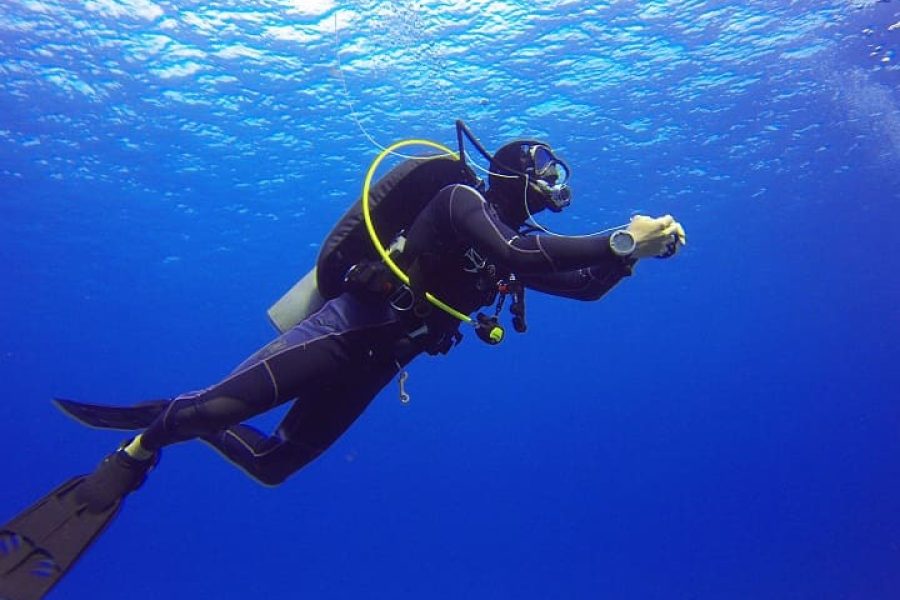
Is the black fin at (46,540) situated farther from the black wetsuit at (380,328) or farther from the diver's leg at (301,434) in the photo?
the diver's leg at (301,434)

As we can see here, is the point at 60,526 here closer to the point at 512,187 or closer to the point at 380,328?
the point at 380,328

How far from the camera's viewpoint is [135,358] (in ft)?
149

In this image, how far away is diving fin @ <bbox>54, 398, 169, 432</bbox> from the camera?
4.11m

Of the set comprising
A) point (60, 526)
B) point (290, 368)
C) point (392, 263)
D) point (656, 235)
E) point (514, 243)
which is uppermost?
point (656, 235)

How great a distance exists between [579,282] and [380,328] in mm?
1646

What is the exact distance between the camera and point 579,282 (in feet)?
14.8

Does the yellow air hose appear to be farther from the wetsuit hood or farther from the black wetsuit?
the wetsuit hood

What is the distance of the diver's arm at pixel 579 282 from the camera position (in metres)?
4.34

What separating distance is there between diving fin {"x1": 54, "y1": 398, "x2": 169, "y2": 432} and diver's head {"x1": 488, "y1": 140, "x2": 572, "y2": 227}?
309 centimetres

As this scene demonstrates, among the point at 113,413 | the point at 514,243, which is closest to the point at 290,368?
the point at 113,413

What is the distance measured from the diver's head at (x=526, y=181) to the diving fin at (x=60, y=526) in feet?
10.4

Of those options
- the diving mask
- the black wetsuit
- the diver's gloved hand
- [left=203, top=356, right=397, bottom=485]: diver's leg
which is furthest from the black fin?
the diver's gloved hand

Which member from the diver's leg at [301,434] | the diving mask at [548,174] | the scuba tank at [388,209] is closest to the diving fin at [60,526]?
the diver's leg at [301,434]

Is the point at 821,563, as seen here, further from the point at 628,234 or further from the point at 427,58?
the point at 628,234
